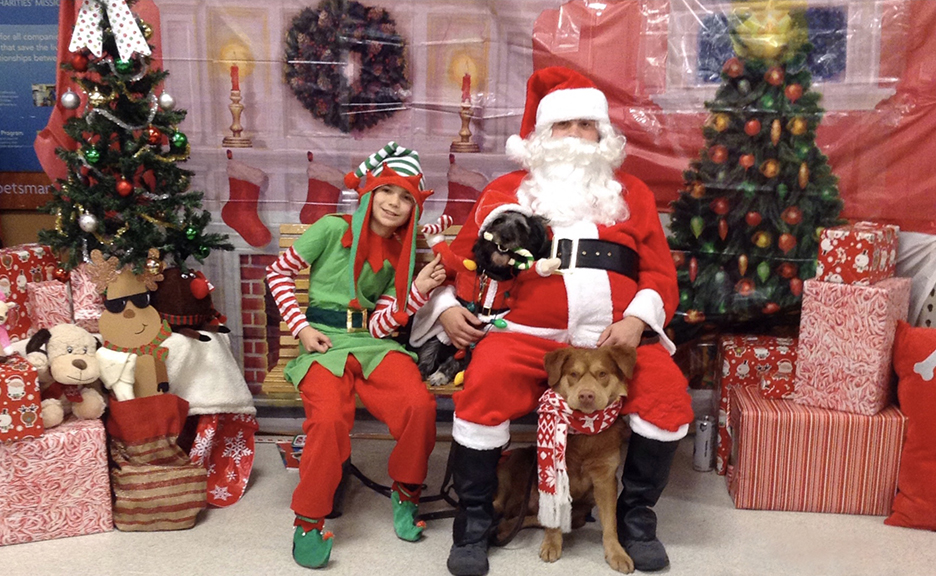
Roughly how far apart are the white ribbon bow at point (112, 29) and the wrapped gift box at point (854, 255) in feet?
7.83

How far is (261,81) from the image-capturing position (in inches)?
114

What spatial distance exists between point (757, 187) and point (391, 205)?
1.41m

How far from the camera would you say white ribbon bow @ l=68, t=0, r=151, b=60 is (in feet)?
7.57

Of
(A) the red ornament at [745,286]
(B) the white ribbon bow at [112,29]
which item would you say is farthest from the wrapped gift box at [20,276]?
(A) the red ornament at [745,286]

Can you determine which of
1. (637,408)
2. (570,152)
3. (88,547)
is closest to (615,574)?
(637,408)

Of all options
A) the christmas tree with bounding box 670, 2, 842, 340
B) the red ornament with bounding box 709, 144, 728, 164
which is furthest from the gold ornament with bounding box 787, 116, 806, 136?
the red ornament with bounding box 709, 144, 728, 164

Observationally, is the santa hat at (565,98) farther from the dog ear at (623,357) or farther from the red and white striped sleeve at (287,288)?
the red and white striped sleeve at (287,288)

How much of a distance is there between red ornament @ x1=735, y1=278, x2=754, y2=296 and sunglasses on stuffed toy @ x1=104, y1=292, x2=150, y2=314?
7.09 ft

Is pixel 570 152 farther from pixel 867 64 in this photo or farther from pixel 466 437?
pixel 867 64

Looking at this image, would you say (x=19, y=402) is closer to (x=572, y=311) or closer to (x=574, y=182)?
(x=572, y=311)

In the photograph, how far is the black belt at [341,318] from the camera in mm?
2416

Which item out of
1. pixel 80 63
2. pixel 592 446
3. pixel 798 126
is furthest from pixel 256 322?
pixel 798 126

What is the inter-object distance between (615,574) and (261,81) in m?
2.24

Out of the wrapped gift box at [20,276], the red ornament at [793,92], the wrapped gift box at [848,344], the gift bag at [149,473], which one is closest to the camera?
the gift bag at [149,473]
